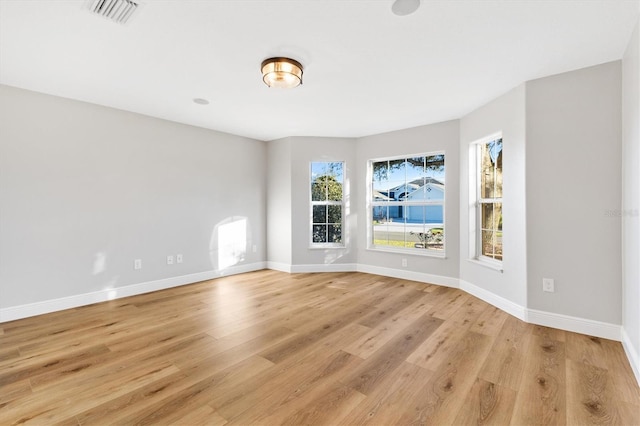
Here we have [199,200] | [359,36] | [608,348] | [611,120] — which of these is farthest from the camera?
[199,200]

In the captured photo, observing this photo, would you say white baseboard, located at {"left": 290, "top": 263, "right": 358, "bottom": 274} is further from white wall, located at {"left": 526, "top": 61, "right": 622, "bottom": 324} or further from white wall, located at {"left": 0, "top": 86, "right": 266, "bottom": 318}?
white wall, located at {"left": 526, "top": 61, "right": 622, "bottom": 324}

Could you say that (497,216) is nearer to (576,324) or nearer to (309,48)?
(576,324)

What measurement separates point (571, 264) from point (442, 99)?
2165 mm

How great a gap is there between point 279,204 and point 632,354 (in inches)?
182

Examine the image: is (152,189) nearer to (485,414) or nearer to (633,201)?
(485,414)

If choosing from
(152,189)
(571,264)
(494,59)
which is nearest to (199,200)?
(152,189)

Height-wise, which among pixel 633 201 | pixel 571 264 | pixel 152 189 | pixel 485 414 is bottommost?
pixel 485 414

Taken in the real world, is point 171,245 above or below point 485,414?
above

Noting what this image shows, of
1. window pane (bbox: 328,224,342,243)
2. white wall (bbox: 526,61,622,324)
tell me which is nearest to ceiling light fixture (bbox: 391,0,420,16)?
white wall (bbox: 526,61,622,324)

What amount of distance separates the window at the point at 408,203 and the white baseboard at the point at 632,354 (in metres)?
2.18

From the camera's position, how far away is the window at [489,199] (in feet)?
11.8

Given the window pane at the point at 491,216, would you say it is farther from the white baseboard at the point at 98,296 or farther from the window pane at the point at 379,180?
the white baseboard at the point at 98,296

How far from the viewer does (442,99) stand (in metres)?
3.43

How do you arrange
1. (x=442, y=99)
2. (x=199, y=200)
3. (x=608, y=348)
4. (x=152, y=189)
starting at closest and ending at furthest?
1. (x=608, y=348)
2. (x=442, y=99)
3. (x=152, y=189)
4. (x=199, y=200)
